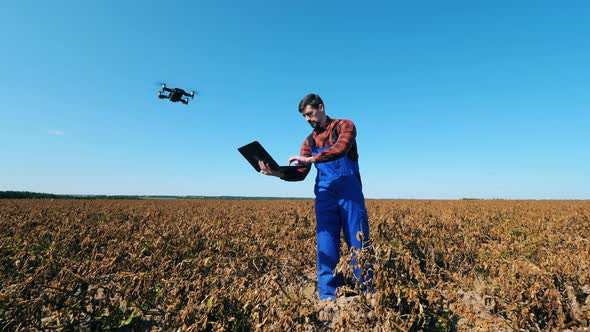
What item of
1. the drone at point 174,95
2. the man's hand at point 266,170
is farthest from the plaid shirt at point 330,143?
the drone at point 174,95

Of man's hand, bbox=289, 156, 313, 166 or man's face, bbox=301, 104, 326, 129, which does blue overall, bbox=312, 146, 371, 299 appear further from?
man's face, bbox=301, 104, 326, 129

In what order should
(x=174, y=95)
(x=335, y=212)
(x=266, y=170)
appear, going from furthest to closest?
(x=174, y=95) → (x=266, y=170) → (x=335, y=212)

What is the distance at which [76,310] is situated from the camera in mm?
2514

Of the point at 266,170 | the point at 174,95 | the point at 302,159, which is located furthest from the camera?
the point at 174,95

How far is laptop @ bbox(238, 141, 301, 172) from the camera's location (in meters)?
3.26

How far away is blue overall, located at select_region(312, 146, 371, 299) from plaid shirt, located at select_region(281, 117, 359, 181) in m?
0.23

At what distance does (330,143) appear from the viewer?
3.36m

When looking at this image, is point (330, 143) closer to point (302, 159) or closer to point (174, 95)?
point (302, 159)

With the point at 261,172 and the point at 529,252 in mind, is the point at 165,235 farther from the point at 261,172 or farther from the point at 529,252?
the point at 529,252

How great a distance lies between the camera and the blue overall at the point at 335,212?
3.16m

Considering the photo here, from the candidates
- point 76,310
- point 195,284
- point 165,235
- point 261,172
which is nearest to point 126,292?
point 76,310

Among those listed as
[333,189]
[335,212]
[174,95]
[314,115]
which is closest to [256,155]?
[314,115]

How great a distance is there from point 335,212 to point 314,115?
1.16 meters

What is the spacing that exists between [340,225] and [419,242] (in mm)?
2036
